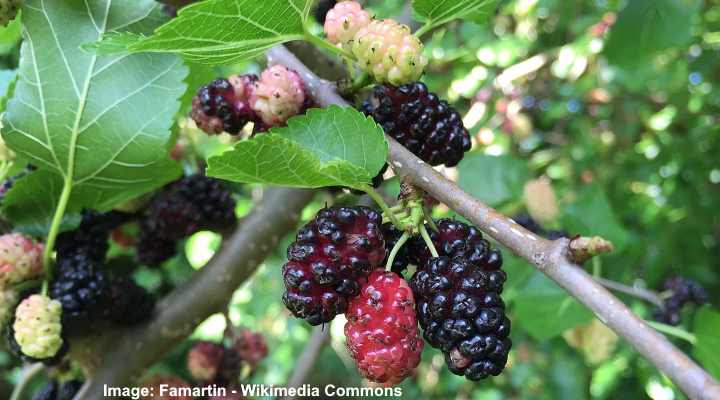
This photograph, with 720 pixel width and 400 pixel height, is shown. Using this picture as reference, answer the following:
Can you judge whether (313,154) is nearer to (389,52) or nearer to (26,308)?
(389,52)

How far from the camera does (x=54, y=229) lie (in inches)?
32.0

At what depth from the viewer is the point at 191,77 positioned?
85 centimetres

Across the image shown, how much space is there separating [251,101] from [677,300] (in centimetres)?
96

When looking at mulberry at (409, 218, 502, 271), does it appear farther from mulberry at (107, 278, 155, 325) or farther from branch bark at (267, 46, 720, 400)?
mulberry at (107, 278, 155, 325)

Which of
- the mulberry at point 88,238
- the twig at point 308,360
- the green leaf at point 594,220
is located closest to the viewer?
the mulberry at point 88,238

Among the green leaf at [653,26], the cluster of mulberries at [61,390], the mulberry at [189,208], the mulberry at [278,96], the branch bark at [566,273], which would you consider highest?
the mulberry at [278,96]

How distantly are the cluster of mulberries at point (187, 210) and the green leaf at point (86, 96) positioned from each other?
18 cm

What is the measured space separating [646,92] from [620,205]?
581 mm

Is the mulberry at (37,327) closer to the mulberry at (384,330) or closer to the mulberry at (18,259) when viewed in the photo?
the mulberry at (18,259)

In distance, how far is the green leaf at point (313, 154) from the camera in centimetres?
52

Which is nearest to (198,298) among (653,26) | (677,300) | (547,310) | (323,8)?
(323,8)

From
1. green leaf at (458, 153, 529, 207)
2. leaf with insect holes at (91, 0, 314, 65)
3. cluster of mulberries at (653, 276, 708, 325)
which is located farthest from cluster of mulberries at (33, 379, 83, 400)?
cluster of mulberries at (653, 276, 708, 325)

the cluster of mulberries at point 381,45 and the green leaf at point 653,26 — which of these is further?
the green leaf at point 653,26

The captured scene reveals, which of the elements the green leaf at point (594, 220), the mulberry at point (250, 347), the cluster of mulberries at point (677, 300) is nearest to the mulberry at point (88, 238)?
the mulberry at point (250, 347)
